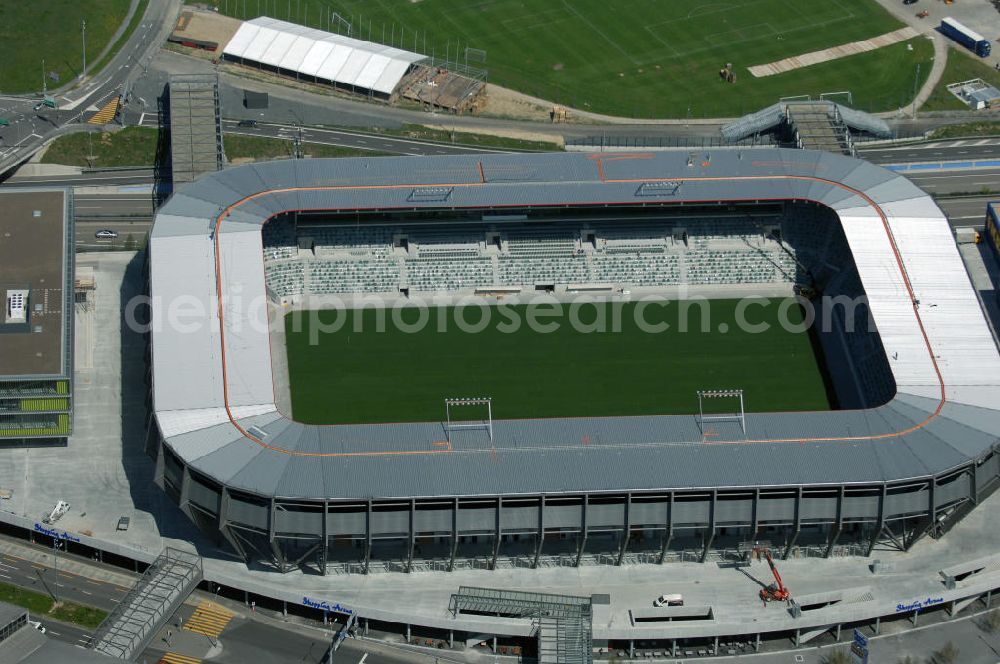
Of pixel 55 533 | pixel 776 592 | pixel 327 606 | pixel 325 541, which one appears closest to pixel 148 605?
→ pixel 55 533

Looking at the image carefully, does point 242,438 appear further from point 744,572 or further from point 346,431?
point 744,572

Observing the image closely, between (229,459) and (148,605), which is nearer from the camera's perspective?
(148,605)

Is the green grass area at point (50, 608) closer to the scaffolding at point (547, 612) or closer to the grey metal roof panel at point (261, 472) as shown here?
the grey metal roof panel at point (261, 472)

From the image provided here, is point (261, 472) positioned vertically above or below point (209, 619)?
above

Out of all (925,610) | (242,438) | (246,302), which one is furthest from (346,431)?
(925,610)

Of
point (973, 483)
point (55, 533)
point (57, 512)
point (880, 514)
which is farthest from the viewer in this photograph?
point (57, 512)

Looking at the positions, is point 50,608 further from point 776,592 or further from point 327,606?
point 776,592

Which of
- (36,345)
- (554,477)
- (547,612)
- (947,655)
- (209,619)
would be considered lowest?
(947,655)

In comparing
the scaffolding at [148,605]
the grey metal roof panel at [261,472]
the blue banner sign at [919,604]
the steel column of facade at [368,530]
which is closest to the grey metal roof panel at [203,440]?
the grey metal roof panel at [261,472]
